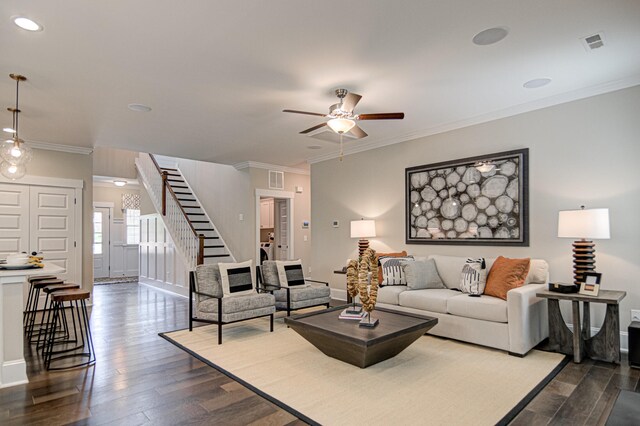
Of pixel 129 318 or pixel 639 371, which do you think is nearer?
pixel 639 371

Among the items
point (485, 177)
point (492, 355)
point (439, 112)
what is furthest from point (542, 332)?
point (439, 112)

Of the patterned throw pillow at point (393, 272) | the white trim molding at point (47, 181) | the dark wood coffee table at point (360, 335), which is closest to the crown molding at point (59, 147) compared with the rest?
the white trim molding at point (47, 181)

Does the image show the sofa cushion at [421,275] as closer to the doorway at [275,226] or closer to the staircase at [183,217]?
the doorway at [275,226]

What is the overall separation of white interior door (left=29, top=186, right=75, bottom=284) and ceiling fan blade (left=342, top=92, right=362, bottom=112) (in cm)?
546

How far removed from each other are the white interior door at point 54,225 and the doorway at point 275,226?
334 centimetres

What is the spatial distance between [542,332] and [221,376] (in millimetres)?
3452

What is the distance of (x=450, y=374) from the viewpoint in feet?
10.7

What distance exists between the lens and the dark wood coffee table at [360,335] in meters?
3.18

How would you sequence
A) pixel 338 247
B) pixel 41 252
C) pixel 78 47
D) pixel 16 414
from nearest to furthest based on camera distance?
pixel 16 414 → pixel 78 47 → pixel 41 252 → pixel 338 247

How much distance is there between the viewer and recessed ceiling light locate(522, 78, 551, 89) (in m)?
3.94

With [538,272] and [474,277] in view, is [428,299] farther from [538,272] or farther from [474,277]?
[538,272]

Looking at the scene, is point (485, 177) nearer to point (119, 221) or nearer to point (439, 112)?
point (439, 112)

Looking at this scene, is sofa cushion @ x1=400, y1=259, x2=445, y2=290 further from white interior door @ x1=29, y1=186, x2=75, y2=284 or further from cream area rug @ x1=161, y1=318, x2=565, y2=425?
white interior door @ x1=29, y1=186, x2=75, y2=284

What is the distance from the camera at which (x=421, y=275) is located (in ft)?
16.0
